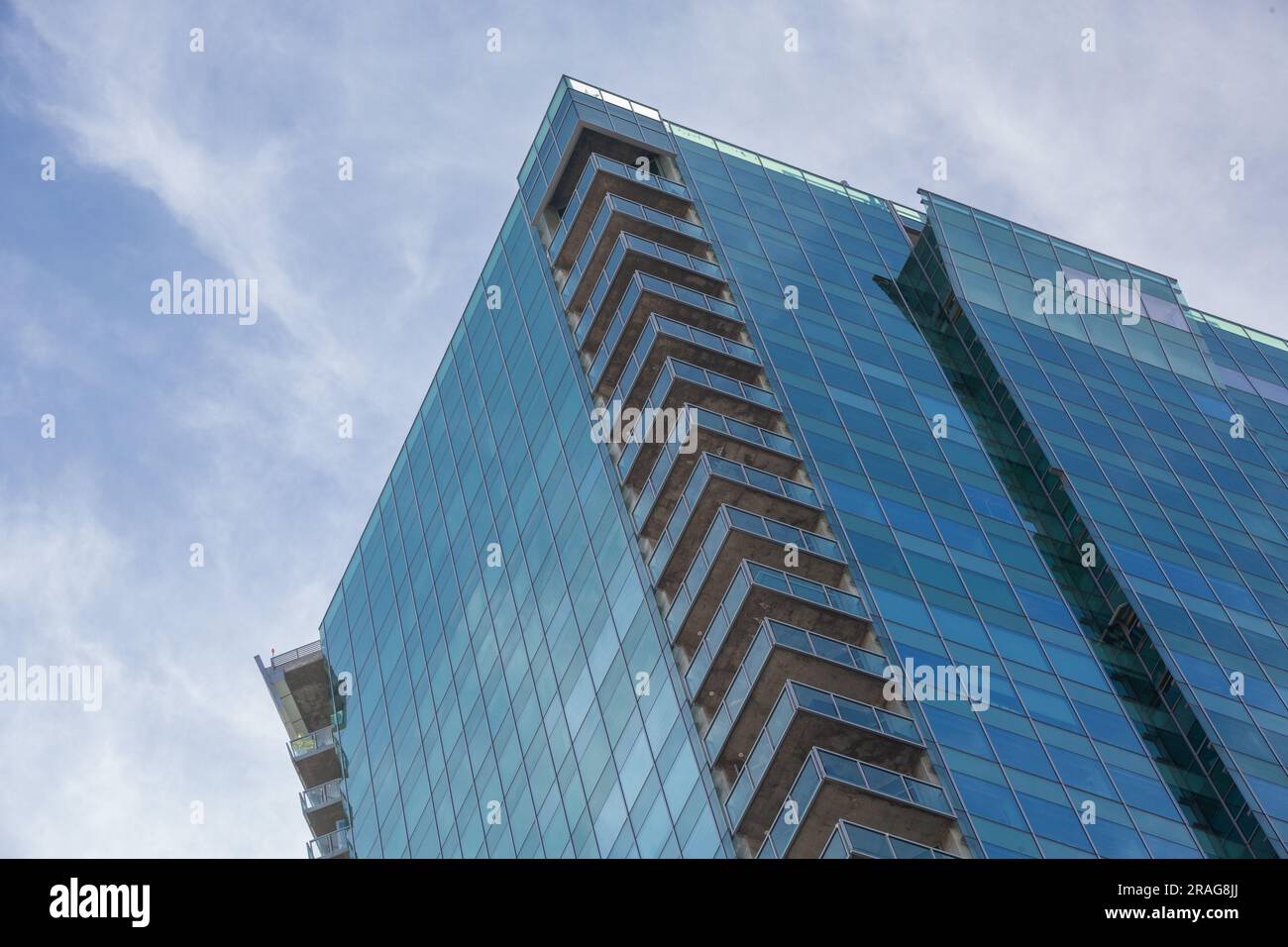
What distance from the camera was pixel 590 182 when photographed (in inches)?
2596

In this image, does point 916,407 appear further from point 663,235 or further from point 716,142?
point 716,142

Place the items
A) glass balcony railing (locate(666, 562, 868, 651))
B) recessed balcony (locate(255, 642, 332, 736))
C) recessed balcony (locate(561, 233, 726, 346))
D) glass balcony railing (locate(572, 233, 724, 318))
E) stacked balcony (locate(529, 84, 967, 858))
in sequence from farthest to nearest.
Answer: recessed balcony (locate(255, 642, 332, 736)) → glass balcony railing (locate(572, 233, 724, 318)) → recessed balcony (locate(561, 233, 726, 346)) → glass balcony railing (locate(666, 562, 868, 651)) → stacked balcony (locate(529, 84, 967, 858))

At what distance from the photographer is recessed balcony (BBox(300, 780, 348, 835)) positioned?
7619 centimetres

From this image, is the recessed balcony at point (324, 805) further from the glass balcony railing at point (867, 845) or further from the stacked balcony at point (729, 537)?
the glass balcony railing at point (867, 845)

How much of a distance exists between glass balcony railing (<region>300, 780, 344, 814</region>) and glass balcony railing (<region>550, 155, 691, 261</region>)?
25031 millimetres

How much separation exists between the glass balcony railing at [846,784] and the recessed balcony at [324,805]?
121 ft

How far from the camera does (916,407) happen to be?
6097 cm

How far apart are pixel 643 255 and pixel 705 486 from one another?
13.1 metres

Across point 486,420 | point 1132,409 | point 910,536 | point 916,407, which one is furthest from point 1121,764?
point 486,420

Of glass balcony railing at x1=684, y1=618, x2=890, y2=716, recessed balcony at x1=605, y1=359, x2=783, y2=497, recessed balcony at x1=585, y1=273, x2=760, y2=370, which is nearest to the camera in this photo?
glass balcony railing at x1=684, y1=618, x2=890, y2=716

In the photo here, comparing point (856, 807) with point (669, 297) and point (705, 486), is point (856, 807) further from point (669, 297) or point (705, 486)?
point (669, 297)
